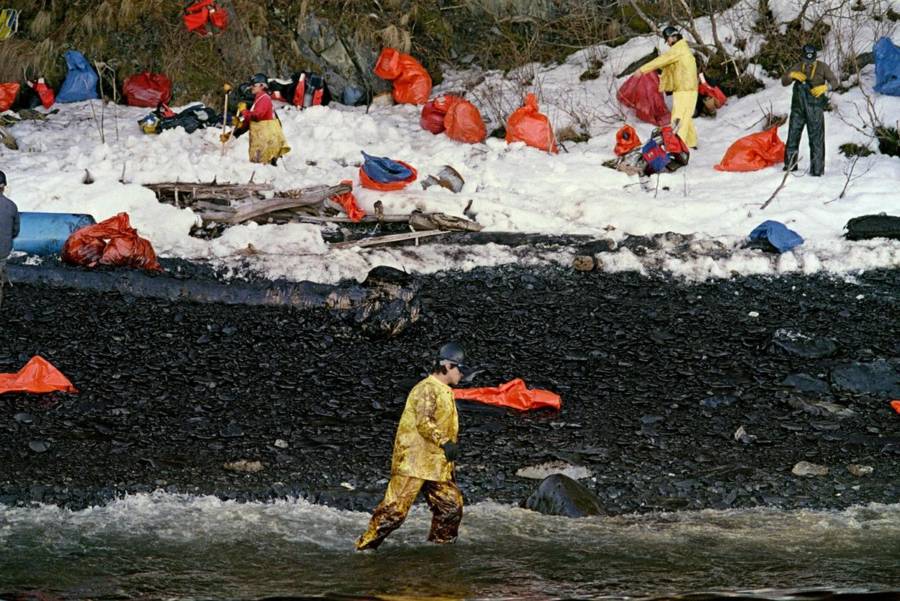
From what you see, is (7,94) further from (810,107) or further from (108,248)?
(810,107)

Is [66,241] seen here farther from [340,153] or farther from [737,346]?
[737,346]

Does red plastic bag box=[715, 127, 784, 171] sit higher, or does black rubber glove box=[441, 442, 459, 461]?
red plastic bag box=[715, 127, 784, 171]

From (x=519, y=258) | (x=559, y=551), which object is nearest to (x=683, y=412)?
(x=559, y=551)

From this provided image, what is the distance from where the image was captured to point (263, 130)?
14344 mm

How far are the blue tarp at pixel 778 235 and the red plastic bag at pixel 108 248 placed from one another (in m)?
6.31

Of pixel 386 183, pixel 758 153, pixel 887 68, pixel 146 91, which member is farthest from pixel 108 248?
pixel 887 68

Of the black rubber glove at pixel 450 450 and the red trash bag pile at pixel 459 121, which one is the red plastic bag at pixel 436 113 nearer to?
the red trash bag pile at pixel 459 121

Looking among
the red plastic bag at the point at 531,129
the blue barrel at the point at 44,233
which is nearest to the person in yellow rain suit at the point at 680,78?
the red plastic bag at the point at 531,129

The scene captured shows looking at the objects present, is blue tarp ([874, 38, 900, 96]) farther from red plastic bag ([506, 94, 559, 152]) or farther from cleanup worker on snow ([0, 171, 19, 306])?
cleanup worker on snow ([0, 171, 19, 306])

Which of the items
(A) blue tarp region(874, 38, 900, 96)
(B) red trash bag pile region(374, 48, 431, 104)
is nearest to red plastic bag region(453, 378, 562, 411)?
(A) blue tarp region(874, 38, 900, 96)

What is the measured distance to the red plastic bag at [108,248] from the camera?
458 inches

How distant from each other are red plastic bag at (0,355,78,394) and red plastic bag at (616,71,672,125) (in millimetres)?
9217

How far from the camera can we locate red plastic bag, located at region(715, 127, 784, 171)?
14.3 m

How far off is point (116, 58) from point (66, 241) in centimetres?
623
